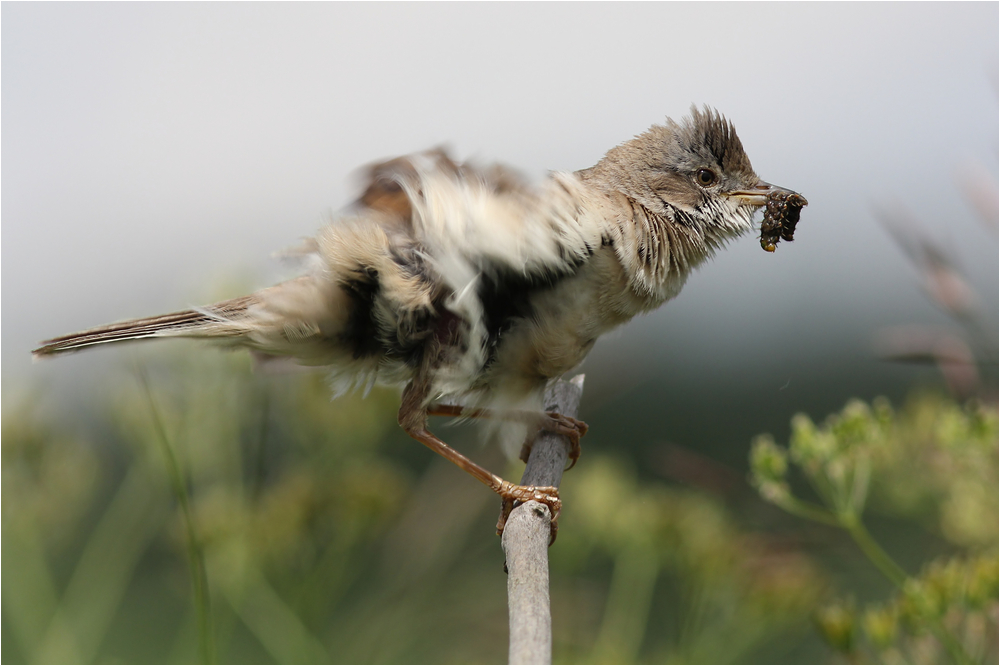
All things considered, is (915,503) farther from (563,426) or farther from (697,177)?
(697,177)

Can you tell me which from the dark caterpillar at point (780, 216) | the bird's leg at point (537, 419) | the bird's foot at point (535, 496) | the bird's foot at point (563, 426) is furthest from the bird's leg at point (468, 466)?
the dark caterpillar at point (780, 216)

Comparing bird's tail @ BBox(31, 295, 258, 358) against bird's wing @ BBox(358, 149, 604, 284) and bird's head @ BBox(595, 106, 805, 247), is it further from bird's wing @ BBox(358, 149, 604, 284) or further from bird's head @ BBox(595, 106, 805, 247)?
bird's head @ BBox(595, 106, 805, 247)

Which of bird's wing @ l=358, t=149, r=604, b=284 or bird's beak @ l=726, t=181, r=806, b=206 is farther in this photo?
bird's beak @ l=726, t=181, r=806, b=206

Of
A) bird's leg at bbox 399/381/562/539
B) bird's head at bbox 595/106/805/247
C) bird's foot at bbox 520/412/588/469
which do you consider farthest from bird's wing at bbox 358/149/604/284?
bird's foot at bbox 520/412/588/469

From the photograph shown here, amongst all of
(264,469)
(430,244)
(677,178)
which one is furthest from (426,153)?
(264,469)

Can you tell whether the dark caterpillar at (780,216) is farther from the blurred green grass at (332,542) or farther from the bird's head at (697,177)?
the blurred green grass at (332,542)

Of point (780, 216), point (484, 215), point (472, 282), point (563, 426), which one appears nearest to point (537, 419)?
point (563, 426)

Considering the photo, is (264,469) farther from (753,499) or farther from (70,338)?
(753,499)
